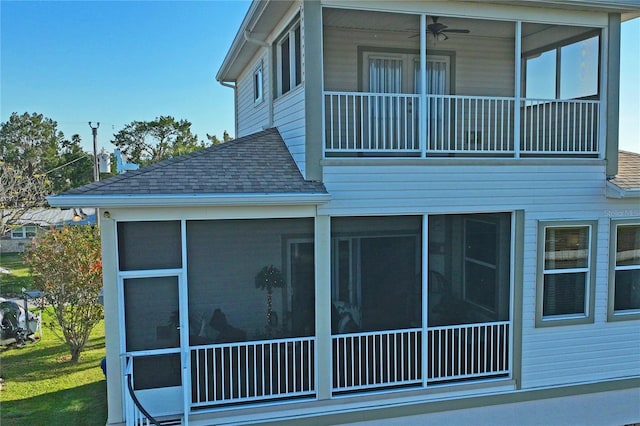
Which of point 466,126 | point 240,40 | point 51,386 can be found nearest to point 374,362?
point 466,126

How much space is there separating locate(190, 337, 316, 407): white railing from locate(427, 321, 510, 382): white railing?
81.7 inches

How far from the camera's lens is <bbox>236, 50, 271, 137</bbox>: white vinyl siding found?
1078 centimetres

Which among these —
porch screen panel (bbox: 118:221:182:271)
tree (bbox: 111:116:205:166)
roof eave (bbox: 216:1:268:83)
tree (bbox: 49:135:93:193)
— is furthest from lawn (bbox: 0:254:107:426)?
tree (bbox: 111:116:205:166)

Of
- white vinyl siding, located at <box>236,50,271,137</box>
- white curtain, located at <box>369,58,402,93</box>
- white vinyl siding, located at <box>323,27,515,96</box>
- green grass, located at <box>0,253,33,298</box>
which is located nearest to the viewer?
white vinyl siding, located at <box>323,27,515,96</box>

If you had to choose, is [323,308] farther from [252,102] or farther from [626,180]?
[252,102]

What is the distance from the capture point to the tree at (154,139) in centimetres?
4347

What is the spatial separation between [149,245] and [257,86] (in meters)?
6.43

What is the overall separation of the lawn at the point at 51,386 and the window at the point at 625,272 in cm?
887

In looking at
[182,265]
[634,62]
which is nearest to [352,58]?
[182,265]

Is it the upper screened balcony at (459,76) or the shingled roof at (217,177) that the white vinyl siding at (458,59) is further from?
the shingled roof at (217,177)

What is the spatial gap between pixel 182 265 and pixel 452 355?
444cm

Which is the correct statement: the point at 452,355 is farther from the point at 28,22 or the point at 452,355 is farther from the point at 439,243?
the point at 28,22

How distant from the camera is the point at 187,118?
44656 mm

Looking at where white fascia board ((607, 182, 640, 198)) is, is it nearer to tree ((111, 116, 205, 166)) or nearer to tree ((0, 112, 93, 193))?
tree ((0, 112, 93, 193))
